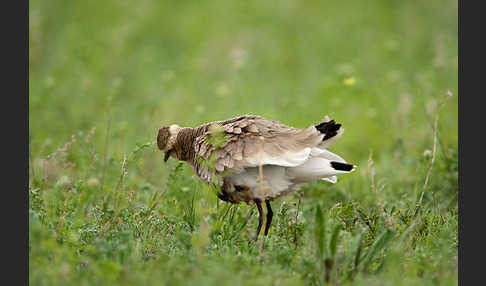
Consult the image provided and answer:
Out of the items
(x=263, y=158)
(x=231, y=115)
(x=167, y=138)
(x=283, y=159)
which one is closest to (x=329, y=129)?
(x=283, y=159)

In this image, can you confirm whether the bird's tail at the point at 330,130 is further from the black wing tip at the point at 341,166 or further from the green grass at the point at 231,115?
the green grass at the point at 231,115

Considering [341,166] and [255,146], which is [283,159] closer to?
[255,146]

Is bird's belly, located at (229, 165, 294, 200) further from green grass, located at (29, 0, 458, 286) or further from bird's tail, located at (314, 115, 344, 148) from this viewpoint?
bird's tail, located at (314, 115, 344, 148)

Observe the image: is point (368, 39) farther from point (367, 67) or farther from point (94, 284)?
point (94, 284)

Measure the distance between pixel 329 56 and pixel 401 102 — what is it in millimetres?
3166

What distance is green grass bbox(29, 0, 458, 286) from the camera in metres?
3.66

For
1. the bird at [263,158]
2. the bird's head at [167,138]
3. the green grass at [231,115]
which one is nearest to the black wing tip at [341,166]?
the bird at [263,158]

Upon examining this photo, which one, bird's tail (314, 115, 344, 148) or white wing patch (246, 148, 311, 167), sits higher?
bird's tail (314, 115, 344, 148)

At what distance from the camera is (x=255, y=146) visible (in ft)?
13.5

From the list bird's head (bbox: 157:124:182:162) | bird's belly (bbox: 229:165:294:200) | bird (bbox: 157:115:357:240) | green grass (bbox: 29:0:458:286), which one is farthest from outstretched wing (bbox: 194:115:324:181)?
bird's head (bbox: 157:124:182:162)

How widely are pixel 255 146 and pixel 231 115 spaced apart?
338 centimetres

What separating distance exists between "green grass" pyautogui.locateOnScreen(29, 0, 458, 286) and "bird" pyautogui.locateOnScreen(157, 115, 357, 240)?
24cm

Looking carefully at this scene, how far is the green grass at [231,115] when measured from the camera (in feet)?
12.0

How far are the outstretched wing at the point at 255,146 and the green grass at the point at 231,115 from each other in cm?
33
